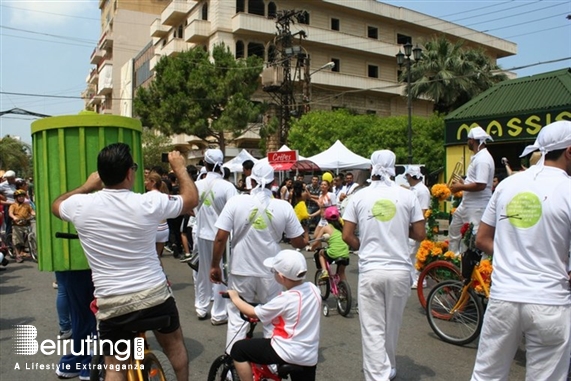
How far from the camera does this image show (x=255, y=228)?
4.65 metres

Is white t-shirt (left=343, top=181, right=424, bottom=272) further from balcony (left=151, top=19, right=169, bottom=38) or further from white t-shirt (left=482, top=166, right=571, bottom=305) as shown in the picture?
balcony (left=151, top=19, right=169, bottom=38)

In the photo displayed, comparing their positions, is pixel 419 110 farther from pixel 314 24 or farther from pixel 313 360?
pixel 313 360

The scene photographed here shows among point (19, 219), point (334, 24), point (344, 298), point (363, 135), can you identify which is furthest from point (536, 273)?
point (334, 24)

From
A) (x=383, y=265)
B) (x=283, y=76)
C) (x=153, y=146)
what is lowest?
(x=383, y=265)

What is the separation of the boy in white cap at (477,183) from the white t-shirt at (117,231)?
434 cm

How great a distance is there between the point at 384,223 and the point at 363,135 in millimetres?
27075

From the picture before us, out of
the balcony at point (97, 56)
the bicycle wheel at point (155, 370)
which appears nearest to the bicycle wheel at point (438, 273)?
the bicycle wheel at point (155, 370)

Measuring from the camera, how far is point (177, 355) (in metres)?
3.34

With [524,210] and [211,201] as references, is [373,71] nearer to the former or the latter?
[211,201]

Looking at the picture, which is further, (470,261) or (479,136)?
(479,136)

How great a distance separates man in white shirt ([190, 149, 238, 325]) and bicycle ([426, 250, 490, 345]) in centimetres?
266

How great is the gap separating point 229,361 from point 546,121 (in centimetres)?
1395

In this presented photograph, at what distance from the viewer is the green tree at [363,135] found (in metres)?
30.0

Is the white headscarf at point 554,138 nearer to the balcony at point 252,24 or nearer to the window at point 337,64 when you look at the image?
the balcony at point 252,24
